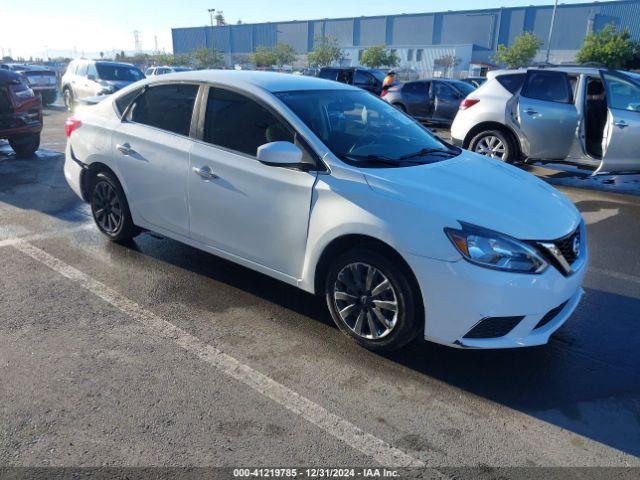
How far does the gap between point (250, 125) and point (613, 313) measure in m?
3.09

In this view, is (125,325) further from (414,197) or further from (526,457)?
(526,457)

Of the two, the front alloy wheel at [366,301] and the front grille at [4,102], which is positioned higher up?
the front grille at [4,102]

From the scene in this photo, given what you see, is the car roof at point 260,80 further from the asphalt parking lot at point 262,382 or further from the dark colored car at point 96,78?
the dark colored car at point 96,78

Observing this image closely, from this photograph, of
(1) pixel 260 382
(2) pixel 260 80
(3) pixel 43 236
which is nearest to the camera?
(1) pixel 260 382

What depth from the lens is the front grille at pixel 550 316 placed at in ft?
10.2

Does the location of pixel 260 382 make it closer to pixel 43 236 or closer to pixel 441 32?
pixel 43 236

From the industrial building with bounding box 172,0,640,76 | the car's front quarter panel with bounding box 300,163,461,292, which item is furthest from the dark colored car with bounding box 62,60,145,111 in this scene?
the industrial building with bounding box 172,0,640,76

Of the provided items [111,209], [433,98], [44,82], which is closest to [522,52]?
[433,98]

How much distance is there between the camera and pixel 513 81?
8.51 meters

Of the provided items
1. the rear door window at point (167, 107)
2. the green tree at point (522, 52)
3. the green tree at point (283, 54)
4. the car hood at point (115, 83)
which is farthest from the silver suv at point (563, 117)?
the green tree at point (283, 54)

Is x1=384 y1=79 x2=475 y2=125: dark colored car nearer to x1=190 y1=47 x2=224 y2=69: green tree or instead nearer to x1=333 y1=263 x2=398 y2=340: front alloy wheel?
x1=333 y1=263 x2=398 y2=340: front alloy wheel

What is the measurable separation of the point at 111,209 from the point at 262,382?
277 centimetres

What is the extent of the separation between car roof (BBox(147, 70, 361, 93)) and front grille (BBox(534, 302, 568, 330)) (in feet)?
7.82

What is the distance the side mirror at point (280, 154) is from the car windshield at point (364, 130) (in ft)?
0.91
